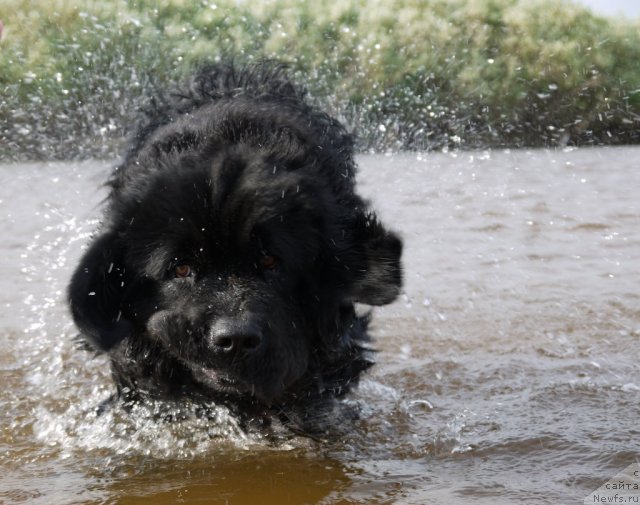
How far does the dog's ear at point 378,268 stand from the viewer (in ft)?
12.1

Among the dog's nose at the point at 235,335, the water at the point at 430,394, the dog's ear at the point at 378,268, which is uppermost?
the dog's ear at the point at 378,268

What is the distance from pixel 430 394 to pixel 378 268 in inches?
29.6

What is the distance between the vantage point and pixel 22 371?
4555 millimetres

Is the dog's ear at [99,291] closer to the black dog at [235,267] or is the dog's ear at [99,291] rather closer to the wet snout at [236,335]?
the black dog at [235,267]

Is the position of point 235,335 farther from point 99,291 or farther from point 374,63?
point 374,63

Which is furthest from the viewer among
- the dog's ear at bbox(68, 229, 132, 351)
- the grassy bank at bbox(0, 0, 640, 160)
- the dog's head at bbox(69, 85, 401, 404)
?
the grassy bank at bbox(0, 0, 640, 160)

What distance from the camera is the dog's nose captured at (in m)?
3.01

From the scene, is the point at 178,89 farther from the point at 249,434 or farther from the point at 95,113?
the point at 95,113

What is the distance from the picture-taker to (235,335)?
300 cm

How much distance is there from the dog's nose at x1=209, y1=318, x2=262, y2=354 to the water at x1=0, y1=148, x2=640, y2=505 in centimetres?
44

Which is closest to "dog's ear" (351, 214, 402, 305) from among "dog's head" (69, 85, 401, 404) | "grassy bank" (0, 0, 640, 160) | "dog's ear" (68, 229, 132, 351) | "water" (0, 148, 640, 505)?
"dog's head" (69, 85, 401, 404)

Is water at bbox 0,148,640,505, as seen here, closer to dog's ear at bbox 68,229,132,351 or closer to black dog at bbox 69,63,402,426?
black dog at bbox 69,63,402,426

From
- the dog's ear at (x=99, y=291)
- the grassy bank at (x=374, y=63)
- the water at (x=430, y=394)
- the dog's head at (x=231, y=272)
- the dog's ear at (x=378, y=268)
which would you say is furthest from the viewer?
the grassy bank at (x=374, y=63)

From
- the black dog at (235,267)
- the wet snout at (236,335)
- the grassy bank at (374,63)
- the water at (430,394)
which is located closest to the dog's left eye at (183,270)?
the black dog at (235,267)
